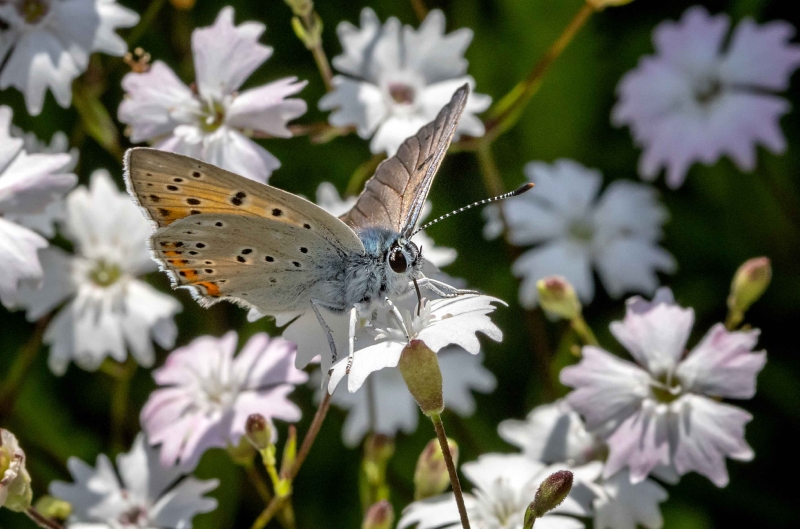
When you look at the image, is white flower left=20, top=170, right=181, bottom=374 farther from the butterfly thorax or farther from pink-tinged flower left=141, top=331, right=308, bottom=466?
the butterfly thorax

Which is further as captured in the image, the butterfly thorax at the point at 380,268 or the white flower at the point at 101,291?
the white flower at the point at 101,291

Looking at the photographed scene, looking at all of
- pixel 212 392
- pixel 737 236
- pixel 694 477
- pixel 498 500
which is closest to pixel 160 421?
pixel 212 392

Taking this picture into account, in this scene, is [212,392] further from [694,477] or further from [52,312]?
[694,477]

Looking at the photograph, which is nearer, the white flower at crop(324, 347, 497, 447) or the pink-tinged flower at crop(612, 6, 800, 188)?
the white flower at crop(324, 347, 497, 447)

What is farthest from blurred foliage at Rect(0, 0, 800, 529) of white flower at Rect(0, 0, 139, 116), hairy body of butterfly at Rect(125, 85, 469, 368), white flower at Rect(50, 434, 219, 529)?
hairy body of butterfly at Rect(125, 85, 469, 368)

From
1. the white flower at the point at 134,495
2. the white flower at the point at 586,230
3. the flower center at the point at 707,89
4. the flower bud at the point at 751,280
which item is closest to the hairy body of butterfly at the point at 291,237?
the white flower at the point at 134,495

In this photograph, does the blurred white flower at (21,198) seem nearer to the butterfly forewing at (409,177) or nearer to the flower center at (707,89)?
the butterfly forewing at (409,177)

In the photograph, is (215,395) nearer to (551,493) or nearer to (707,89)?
(551,493)
